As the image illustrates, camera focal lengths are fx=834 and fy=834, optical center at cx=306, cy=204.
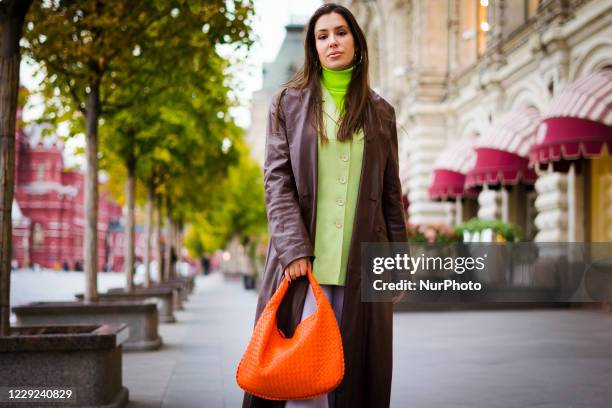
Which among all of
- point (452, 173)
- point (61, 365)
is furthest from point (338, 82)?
point (452, 173)

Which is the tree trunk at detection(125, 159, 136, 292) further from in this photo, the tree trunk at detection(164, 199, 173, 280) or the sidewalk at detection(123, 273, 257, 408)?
the tree trunk at detection(164, 199, 173, 280)

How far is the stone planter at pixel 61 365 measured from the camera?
5.60 metres

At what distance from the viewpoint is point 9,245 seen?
21.0 ft

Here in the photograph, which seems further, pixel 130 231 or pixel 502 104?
pixel 502 104

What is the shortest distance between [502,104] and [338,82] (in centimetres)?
2080

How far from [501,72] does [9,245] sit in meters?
19.0

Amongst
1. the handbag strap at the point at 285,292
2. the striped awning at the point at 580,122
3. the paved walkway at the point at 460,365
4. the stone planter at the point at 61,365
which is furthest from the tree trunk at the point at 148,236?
the handbag strap at the point at 285,292

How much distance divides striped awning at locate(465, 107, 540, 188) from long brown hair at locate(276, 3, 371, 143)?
16.4m

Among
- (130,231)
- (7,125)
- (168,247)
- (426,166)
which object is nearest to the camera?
(7,125)

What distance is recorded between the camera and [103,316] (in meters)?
9.88

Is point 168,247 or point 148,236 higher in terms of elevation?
point 148,236

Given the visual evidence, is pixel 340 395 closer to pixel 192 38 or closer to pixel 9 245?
pixel 9 245

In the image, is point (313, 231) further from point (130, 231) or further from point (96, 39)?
point (130, 231)

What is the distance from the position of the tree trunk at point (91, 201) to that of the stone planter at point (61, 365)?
4.83 m
